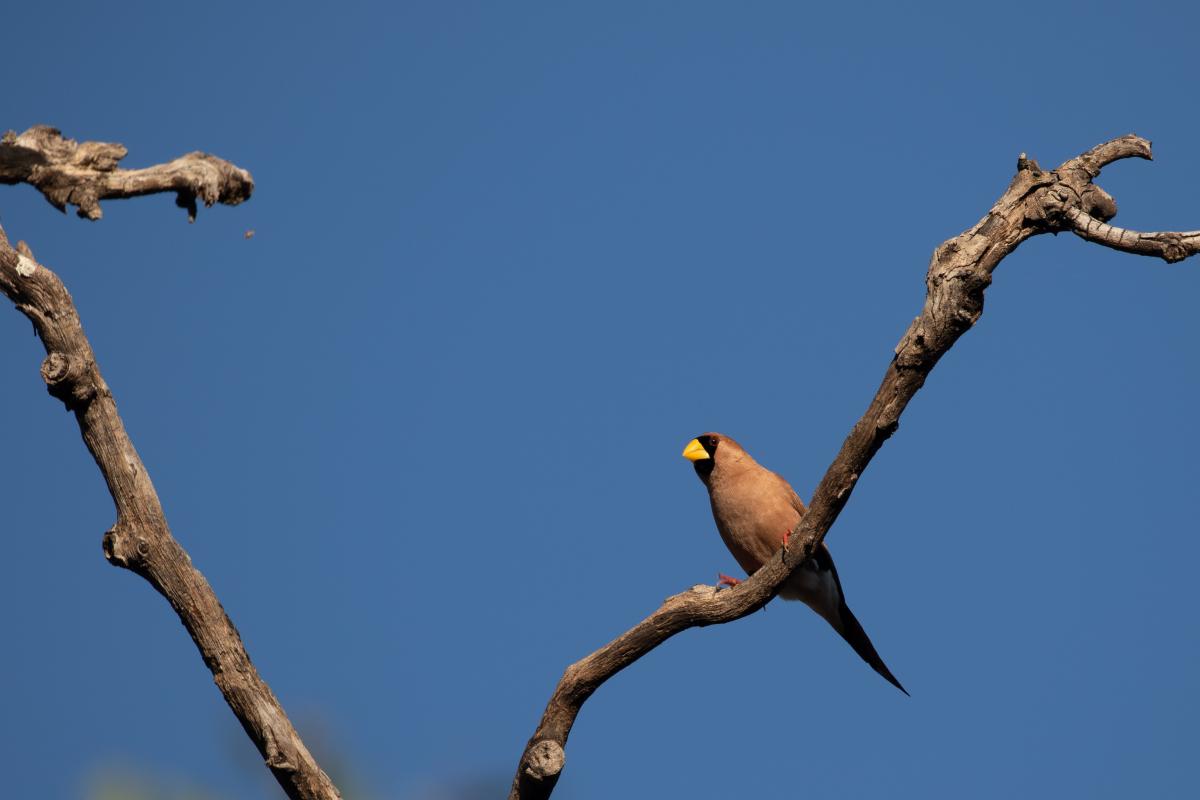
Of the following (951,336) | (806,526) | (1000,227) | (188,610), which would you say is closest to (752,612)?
(806,526)

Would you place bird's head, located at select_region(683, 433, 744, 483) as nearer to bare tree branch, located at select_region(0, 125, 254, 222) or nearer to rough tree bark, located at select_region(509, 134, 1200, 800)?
rough tree bark, located at select_region(509, 134, 1200, 800)

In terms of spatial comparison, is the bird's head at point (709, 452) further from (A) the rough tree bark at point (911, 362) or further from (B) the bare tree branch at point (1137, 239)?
(B) the bare tree branch at point (1137, 239)

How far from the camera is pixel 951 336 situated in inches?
175

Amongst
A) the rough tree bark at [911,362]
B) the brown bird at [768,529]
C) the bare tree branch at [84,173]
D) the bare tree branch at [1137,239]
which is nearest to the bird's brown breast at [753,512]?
the brown bird at [768,529]

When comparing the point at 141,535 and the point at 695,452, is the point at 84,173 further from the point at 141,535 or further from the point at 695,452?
the point at 695,452

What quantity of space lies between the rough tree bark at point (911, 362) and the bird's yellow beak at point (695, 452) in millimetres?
2544

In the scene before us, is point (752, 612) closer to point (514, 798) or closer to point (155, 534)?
point (514, 798)

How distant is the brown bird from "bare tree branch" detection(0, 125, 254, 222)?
345 cm

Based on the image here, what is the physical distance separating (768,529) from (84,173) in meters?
3.97

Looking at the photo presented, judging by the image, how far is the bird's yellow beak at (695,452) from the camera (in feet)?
25.3

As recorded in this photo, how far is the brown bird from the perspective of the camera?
23.1 feet

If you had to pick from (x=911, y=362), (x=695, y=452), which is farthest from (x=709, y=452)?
(x=911, y=362)

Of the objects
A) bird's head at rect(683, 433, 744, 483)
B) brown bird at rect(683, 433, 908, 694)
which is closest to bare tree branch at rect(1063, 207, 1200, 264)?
brown bird at rect(683, 433, 908, 694)

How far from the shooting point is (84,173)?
537 cm
